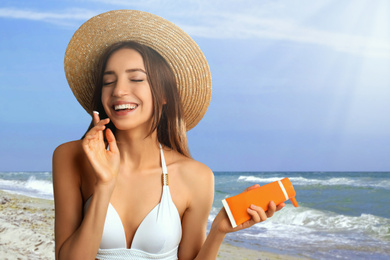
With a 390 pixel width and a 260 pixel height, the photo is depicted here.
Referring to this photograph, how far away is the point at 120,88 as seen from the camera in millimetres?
2332

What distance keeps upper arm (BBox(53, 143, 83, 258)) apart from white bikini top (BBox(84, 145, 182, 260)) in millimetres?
74

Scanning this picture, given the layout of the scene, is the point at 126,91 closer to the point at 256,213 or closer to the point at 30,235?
the point at 256,213

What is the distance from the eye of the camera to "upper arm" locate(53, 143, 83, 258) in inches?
94.7

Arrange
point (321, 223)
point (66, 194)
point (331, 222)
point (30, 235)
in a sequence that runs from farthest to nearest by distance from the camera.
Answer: point (331, 222)
point (321, 223)
point (30, 235)
point (66, 194)

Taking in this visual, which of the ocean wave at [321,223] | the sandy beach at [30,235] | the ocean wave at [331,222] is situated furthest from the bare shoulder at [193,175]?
the ocean wave at [331,222]

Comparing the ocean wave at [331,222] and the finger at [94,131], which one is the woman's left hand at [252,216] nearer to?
the finger at [94,131]

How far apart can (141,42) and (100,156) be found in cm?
77


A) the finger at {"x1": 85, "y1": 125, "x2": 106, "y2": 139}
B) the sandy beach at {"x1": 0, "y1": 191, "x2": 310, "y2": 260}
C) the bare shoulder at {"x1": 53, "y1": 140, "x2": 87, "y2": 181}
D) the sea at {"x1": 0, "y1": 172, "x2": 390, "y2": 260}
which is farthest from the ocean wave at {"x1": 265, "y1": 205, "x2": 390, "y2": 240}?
the finger at {"x1": 85, "y1": 125, "x2": 106, "y2": 139}

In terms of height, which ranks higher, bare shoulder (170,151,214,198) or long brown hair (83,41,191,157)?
long brown hair (83,41,191,157)

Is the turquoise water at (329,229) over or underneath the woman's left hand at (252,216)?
underneath

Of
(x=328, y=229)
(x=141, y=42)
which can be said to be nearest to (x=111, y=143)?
(x=141, y=42)

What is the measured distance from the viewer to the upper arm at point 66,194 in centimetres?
241

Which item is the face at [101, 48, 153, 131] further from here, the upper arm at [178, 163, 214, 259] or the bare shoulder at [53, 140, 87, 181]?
the upper arm at [178, 163, 214, 259]

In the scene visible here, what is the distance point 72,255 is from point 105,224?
239 mm
